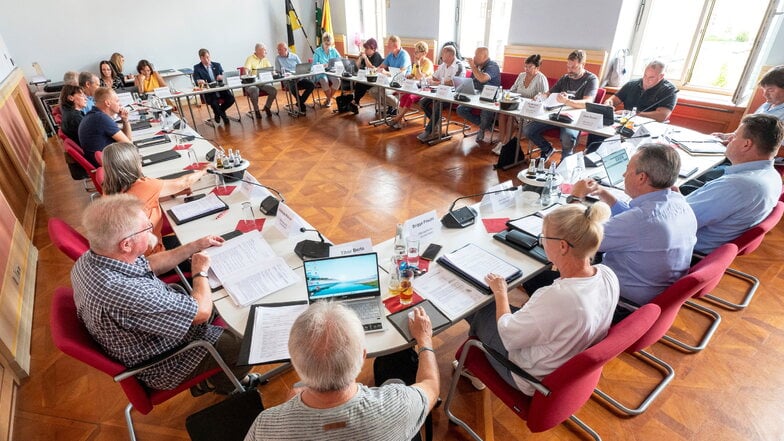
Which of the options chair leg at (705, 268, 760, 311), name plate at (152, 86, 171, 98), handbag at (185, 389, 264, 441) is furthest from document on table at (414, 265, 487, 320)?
name plate at (152, 86, 171, 98)

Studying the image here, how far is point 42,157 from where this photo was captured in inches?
216

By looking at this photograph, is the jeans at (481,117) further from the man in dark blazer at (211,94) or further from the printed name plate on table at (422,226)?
the man in dark blazer at (211,94)

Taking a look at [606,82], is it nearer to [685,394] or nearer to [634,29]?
[634,29]

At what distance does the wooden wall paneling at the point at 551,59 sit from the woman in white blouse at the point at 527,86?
1.04 m

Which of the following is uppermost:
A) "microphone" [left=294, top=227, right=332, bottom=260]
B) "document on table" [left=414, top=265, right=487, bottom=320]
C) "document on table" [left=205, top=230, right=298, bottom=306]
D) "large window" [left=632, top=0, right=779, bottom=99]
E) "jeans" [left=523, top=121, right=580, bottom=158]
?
"large window" [left=632, top=0, right=779, bottom=99]

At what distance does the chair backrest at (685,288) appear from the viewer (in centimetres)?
156

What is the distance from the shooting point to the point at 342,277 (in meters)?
Answer: 1.62

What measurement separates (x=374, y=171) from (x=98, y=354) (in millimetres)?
3677

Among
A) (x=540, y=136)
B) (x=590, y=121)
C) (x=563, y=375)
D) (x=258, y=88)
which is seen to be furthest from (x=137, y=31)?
(x=563, y=375)

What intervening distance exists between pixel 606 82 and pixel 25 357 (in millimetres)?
6777

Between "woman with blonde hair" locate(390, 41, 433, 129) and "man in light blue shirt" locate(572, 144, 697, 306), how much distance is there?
15.1 ft

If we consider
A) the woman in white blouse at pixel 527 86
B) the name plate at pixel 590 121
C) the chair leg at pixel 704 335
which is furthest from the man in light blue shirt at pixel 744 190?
the woman in white blouse at pixel 527 86

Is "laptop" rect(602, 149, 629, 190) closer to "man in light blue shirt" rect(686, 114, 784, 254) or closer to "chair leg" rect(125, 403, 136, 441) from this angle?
"man in light blue shirt" rect(686, 114, 784, 254)

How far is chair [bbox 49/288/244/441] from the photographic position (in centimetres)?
136
